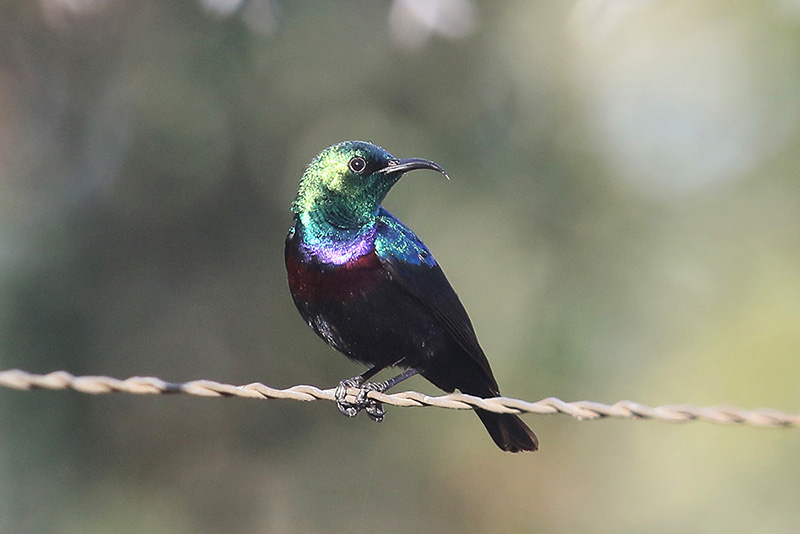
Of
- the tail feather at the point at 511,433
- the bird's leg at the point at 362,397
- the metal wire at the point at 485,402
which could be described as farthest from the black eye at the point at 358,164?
the metal wire at the point at 485,402

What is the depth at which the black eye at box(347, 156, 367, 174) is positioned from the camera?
3760mm

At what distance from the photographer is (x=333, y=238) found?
11.7ft

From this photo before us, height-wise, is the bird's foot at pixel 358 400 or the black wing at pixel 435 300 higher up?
the black wing at pixel 435 300

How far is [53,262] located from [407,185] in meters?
3.26

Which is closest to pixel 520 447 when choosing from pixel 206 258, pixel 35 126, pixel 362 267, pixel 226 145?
pixel 362 267

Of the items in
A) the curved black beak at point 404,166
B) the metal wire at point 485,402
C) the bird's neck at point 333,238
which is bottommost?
the metal wire at point 485,402

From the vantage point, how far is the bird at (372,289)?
353 centimetres

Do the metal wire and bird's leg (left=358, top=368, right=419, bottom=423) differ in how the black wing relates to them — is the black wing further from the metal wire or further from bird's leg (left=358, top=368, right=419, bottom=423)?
the metal wire

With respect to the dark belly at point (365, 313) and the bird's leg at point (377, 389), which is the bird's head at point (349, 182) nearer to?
the dark belly at point (365, 313)

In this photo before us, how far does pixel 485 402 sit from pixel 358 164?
175 cm

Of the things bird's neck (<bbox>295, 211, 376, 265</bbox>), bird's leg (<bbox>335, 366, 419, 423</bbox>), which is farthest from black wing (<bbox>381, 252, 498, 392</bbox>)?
bird's leg (<bbox>335, 366, 419, 423</bbox>)

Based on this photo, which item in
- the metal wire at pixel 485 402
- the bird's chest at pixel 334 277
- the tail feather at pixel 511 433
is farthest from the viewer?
the tail feather at pixel 511 433

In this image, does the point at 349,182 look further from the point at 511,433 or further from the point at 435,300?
the point at 511,433

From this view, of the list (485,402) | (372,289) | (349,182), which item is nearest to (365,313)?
(372,289)
